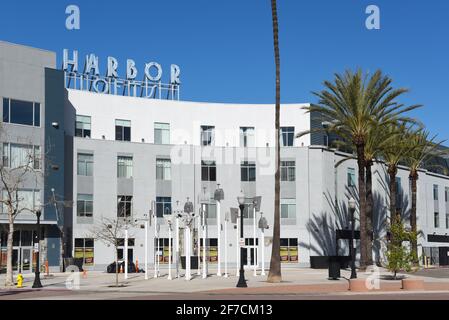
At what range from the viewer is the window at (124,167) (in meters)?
73.7

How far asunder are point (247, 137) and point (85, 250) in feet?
72.6

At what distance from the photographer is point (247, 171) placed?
76.9 meters

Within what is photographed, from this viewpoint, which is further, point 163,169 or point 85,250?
point 163,169

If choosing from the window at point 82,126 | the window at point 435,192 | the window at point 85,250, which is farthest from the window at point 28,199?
the window at point 435,192

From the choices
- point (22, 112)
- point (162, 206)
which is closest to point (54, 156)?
point (22, 112)

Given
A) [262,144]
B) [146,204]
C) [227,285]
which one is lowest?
[227,285]

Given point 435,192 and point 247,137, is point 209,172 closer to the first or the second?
point 247,137

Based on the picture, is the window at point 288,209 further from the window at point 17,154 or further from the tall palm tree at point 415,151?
the window at point 17,154

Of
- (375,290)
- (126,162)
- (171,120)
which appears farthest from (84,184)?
(375,290)

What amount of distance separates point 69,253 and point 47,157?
10382mm

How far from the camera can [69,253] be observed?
69.8 meters

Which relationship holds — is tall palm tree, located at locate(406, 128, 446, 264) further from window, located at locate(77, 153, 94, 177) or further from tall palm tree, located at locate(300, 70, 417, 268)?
window, located at locate(77, 153, 94, 177)
